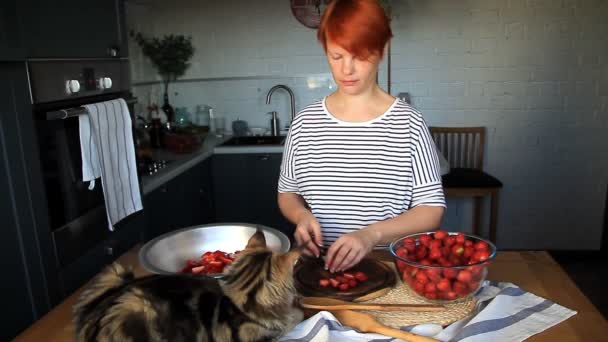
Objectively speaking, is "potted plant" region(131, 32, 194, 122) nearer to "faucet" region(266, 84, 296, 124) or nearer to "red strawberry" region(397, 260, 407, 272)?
"faucet" region(266, 84, 296, 124)

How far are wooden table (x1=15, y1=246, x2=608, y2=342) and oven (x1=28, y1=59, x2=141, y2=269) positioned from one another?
63 cm

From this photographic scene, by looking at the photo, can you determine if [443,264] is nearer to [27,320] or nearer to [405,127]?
[405,127]

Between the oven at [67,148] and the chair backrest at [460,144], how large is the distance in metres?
2.35

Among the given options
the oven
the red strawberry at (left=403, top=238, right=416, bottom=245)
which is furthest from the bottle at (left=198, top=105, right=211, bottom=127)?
the red strawberry at (left=403, top=238, right=416, bottom=245)

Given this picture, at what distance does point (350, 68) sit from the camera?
4.26 feet

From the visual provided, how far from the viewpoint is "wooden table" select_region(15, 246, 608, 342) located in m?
0.94

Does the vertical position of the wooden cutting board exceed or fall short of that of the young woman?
it falls short

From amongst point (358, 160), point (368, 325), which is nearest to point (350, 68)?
point (358, 160)

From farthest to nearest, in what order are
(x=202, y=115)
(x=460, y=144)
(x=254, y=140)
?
(x=202, y=115), (x=254, y=140), (x=460, y=144)

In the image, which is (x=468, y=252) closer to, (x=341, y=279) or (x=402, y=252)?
(x=402, y=252)

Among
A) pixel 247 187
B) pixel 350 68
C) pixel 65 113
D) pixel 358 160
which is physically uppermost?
pixel 350 68

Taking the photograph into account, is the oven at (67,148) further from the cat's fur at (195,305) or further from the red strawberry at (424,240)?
the red strawberry at (424,240)

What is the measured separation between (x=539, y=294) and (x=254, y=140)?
2805 mm

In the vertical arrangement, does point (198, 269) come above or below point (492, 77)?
below
